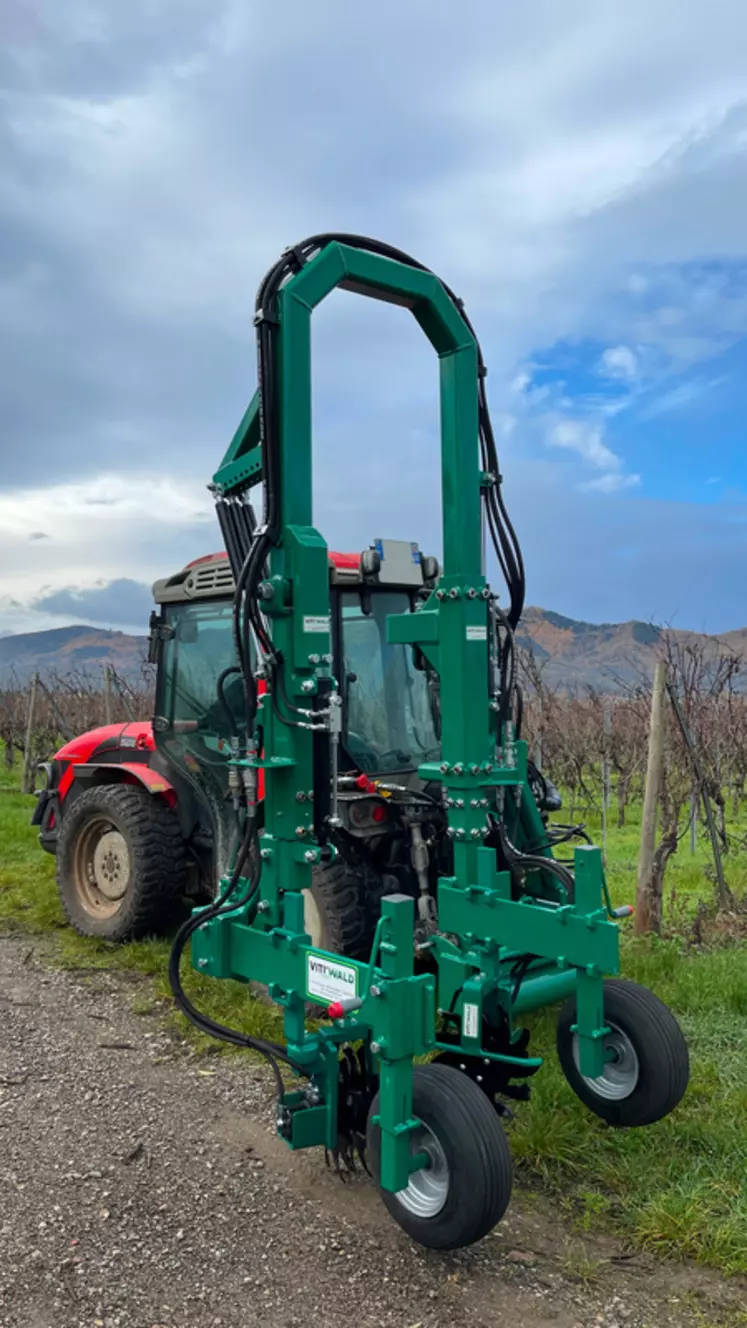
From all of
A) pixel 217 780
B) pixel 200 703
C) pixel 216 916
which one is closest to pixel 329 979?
pixel 216 916

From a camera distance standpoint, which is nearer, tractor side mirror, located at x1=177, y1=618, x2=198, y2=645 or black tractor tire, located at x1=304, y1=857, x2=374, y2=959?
black tractor tire, located at x1=304, y1=857, x2=374, y2=959

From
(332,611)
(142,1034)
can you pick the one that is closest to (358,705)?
(332,611)

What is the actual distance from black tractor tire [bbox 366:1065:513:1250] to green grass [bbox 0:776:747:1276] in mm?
571

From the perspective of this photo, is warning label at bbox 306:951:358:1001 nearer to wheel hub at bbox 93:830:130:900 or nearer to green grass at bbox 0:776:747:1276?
green grass at bbox 0:776:747:1276

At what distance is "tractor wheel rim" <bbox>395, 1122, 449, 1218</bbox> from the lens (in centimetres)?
298

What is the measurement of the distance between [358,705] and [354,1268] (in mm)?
2875

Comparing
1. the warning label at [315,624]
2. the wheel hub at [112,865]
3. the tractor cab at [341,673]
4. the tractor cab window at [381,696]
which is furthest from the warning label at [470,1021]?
the wheel hub at [112,865]

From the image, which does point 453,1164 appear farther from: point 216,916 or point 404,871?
point 404,871

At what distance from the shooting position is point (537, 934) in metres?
3.70

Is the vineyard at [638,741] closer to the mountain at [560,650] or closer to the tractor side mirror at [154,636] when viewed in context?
the mountain at [560,650]

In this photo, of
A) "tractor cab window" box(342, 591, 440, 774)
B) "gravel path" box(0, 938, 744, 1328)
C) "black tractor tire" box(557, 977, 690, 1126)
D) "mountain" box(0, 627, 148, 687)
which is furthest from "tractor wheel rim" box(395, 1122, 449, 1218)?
"mountain" box(0, 627, 148, 687)

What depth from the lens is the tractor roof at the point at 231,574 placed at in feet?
17.7

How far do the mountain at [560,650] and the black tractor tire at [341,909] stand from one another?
1806mm

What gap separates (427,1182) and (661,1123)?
1.24 meters
